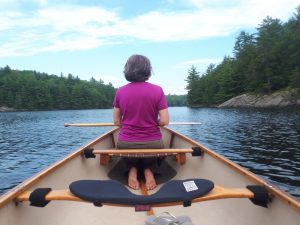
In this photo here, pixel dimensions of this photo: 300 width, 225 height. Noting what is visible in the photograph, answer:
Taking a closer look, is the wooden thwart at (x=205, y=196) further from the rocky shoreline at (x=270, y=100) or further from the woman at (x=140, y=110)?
the rocky shoreline at (x=270, y=100)

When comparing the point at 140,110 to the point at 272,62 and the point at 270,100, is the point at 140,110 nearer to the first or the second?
the point at 270,100

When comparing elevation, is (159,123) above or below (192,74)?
below

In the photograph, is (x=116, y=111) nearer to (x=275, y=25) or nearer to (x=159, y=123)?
(x=159, y=123)

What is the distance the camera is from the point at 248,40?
113750mm

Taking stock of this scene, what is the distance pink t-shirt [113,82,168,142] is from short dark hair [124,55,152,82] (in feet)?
0.39

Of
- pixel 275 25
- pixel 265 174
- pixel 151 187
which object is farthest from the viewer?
pixel 275 25

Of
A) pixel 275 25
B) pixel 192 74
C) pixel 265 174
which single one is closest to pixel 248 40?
pixel 192 74

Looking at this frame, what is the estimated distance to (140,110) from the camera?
16.6 ft

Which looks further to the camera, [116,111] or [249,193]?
[116,111]

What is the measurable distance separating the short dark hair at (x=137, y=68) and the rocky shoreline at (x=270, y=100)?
5693cm

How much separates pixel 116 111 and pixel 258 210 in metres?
2.70

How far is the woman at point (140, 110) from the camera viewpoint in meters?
5.04

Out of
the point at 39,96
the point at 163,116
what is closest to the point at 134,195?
the point at 163,116

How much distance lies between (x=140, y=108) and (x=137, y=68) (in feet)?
1.98
